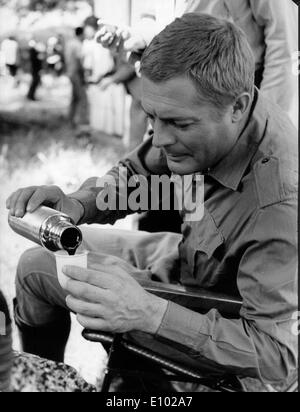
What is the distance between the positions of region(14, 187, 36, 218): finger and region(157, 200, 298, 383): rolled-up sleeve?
40 cm

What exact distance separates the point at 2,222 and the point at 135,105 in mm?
465

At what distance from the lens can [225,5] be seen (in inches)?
56.0

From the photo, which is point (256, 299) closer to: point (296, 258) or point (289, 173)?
point (296, 258)

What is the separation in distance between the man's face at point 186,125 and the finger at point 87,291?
36 cm

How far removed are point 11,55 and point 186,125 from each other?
1.66 ft

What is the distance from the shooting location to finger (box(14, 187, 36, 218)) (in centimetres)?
130

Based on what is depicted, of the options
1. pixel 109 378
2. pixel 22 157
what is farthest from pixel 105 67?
pixel 109 378

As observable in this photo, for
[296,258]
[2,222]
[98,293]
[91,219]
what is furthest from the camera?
[91,219]

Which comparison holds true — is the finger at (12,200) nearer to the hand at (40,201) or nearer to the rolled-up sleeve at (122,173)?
the hand at (40,201)

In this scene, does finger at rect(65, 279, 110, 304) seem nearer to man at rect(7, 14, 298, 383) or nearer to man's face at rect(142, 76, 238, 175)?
man at rect(7, 14, 298, 383)

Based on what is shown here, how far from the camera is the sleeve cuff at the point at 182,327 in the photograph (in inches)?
47.8

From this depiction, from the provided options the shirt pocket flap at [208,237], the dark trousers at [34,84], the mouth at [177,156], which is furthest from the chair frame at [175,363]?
the dark trousers at [34,84]

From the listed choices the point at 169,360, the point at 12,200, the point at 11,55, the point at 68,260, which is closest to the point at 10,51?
Result: the point at 11,55

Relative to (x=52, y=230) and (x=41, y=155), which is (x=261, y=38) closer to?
(x=41, y=155)
